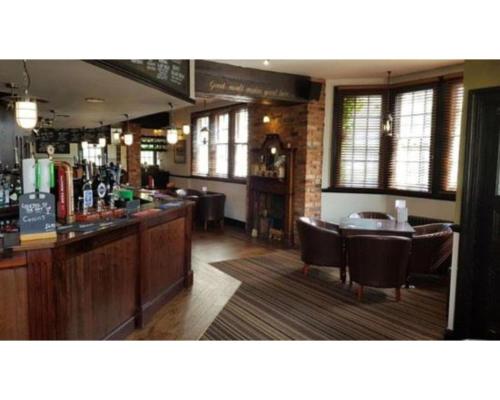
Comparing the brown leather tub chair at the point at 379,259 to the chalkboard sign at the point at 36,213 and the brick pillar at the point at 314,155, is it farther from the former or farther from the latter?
the chalkboard sign at the point at 36,213

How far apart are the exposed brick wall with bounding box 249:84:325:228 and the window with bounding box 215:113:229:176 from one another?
2.18 m

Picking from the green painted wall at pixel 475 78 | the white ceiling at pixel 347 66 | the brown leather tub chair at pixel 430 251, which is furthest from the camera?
the white ceiling at pixel 347 66

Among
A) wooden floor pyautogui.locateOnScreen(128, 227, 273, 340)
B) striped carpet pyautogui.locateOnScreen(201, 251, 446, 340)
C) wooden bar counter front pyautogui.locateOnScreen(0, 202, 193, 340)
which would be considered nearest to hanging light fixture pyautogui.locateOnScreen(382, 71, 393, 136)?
striped carpet pyautogui.locateOnScreen(201, 251, 446, 340)

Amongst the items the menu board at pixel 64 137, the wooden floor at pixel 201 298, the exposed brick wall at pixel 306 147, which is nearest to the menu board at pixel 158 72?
the wooden floor at pixel 201 298

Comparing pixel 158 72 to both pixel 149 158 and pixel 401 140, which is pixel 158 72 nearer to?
pixel 401 140

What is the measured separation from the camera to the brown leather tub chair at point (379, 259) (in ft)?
13.8

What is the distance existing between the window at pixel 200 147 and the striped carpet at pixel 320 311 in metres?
5.01

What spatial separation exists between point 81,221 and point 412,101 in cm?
530

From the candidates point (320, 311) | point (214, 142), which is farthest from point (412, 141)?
point (214, 142)

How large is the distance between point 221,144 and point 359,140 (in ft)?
11.5
